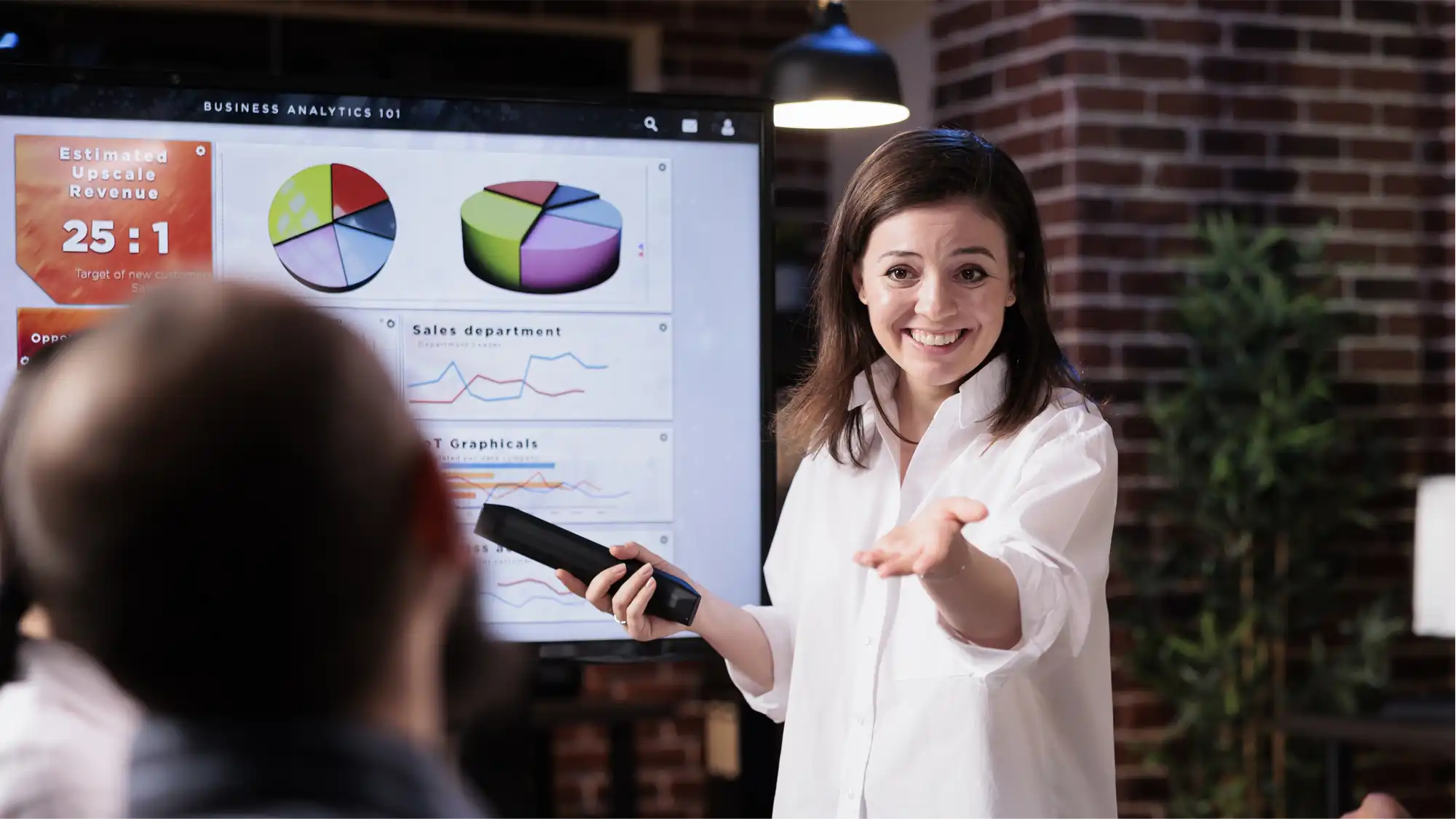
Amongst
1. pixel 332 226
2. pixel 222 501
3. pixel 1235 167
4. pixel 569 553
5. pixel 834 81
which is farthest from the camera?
pixel 1235 167

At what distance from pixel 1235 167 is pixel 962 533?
2642mm

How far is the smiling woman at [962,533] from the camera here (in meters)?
1.42

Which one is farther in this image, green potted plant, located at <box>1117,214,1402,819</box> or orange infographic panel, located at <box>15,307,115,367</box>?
green potted plant, located at <box>1117,214,1402,819</box>

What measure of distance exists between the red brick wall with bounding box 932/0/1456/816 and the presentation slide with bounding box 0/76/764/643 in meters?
1.95

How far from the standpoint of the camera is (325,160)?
1.66m

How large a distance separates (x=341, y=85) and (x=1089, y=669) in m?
0.95

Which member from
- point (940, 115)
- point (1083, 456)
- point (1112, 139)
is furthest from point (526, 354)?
point (940, 115)

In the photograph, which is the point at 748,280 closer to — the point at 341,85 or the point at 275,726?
the point at 341,85

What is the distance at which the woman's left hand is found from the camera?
3.88ft

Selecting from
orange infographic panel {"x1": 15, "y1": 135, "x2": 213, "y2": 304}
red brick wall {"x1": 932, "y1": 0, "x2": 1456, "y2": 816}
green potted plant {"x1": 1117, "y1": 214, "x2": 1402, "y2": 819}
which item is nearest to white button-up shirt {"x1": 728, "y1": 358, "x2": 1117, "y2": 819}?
orange infographic panel {"x1": 15, "y1": 135, "x2": 213, "y2": 304}

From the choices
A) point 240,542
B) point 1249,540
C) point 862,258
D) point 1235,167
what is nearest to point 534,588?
point 862,258

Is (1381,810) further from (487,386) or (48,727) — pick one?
(48,727)

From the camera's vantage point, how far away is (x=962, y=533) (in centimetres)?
134

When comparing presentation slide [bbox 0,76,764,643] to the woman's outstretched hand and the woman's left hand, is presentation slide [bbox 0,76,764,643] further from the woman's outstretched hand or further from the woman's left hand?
the woman's left hand
